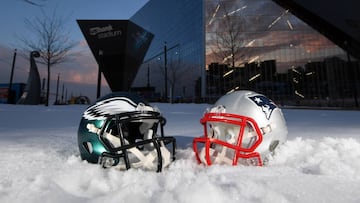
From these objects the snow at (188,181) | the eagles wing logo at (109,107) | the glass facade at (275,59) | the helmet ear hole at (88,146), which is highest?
the glass facade at (275,59)

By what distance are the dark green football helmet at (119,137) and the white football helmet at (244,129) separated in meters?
Answer: 0.34

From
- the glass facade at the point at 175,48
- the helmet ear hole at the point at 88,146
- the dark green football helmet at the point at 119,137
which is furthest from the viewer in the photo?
the glass facade at the point at 175,48

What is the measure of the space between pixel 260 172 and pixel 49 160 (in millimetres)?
Result: 1797

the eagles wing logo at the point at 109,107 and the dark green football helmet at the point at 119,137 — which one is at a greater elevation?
the eagles wing logo at the point at 109,107

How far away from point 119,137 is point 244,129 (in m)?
1.02

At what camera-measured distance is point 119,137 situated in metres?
1.64

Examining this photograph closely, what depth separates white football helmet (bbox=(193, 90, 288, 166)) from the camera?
5.47 feet

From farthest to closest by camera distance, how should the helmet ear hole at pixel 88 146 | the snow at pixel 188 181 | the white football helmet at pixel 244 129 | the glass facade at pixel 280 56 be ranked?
the glass facade at pixel 280 56 → the helmet ear hole at pixel 88 146 → the white football helmet at pixel 244 129 → the snow at pixel 188 181

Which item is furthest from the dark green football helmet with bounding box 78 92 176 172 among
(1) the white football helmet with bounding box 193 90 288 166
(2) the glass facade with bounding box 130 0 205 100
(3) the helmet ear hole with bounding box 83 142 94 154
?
(2) the glass facade with bounding box 130 0 205 100

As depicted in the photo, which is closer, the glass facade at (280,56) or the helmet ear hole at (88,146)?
the helmet ear hole at (88,146)

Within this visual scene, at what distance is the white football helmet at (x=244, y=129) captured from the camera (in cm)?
167

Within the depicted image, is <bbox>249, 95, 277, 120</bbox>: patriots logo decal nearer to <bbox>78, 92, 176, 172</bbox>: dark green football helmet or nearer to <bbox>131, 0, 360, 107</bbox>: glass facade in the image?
<bbox>78, 92, 176, 172</bbox>: dark green football helmet

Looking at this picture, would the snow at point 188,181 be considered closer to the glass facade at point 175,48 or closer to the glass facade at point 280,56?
the glass facade at point 175,48

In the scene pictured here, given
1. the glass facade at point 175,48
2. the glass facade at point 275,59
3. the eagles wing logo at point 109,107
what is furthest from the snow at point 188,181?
the glass facade at point 275,59
